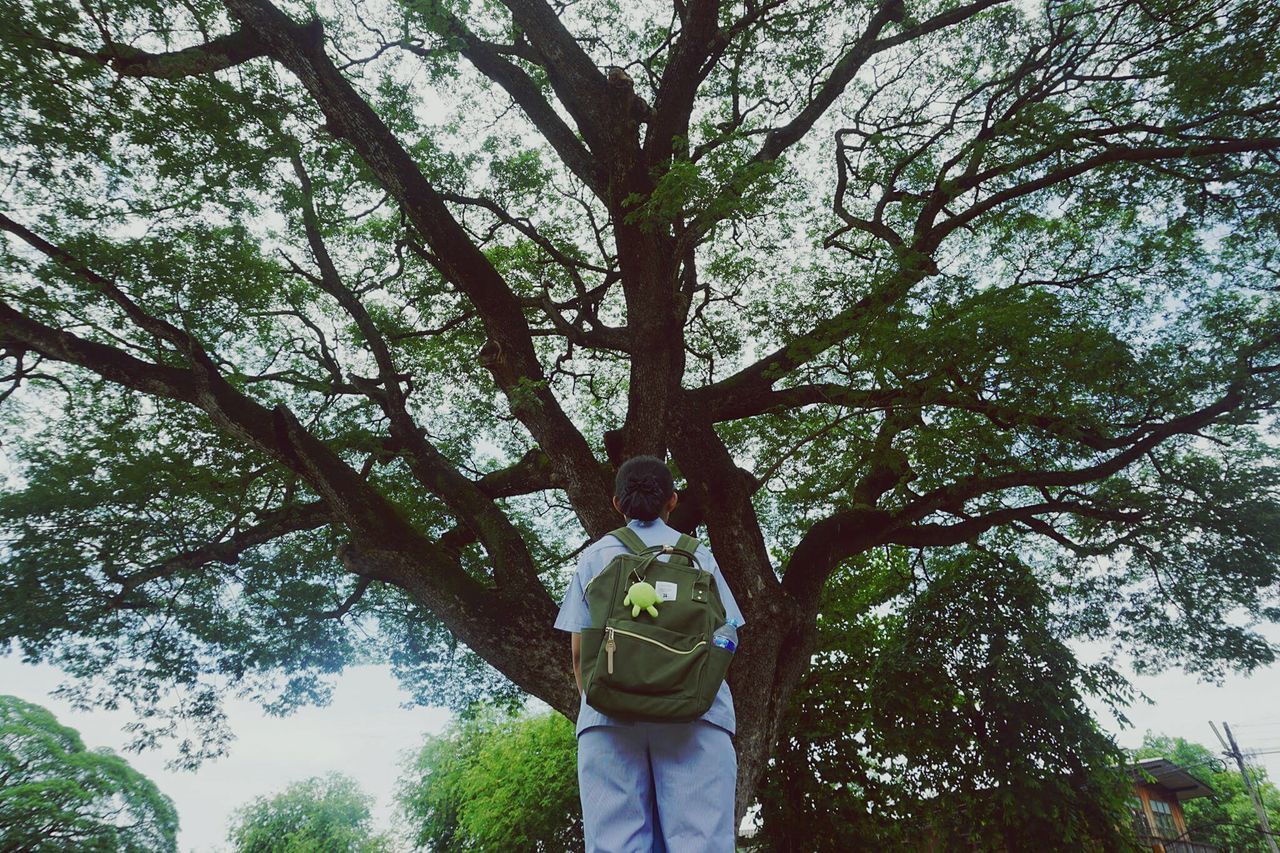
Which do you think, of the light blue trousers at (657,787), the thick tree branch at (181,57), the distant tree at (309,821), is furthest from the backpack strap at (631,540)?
the distant tree at (309,821)

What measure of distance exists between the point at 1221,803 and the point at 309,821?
81.2 ft

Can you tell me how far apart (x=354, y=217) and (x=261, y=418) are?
2.68 meters

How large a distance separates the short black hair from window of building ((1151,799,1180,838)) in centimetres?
1401

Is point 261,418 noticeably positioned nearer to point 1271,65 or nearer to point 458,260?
point 458,260

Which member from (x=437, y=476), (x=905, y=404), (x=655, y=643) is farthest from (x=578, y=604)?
(x=437, y=476)

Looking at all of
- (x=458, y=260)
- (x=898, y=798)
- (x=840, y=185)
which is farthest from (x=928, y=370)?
(x=898, y=798)

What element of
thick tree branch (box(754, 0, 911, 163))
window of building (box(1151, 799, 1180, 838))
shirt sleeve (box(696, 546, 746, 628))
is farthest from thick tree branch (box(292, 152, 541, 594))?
window of building (box(1151, 799, 1180, 838))

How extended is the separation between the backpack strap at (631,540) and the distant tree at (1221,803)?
7508mm

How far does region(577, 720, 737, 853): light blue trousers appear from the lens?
63.4 inches

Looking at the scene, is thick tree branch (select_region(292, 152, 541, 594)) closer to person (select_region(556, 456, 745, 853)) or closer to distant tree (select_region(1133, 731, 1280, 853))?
person (select_region(556, 456, 745, 853))

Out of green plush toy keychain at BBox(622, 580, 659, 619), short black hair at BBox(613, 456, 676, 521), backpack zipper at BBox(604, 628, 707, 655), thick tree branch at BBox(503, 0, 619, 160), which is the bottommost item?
backpack zipper at BBox(604, 628, 707, 655)

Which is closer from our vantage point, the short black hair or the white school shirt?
the white school shirt

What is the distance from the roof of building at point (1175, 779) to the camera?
36.5 ft

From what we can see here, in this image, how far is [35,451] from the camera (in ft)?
20.2
